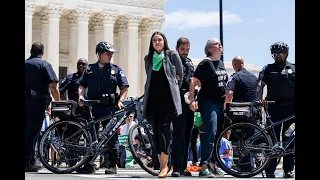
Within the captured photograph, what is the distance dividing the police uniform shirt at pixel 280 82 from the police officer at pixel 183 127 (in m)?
1.08

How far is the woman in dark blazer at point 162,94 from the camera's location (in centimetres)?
829

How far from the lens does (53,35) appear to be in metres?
61.2

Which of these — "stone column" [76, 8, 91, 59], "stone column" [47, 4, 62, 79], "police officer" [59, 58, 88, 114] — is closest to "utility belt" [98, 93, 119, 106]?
"police officer" [59, 58, 88, 114]

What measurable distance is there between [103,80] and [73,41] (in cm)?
5486

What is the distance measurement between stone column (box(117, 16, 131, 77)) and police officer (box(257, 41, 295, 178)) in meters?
56.9

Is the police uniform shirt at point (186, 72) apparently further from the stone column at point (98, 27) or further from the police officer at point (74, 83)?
Result: the stone column at point (98, 27)

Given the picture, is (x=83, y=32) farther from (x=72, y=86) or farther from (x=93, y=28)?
(x=72, y=86)

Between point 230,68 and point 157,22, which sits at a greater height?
point 157,22

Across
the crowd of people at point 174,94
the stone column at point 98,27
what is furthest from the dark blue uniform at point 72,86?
the stone column at point 98,27

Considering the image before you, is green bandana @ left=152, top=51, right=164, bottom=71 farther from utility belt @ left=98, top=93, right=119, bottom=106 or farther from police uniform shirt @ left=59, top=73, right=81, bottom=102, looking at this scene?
police uniform shirt @ left=59, top=73, right=81, bottom=102

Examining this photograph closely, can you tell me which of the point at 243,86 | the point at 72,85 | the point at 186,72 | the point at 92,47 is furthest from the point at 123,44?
the point at 186,72

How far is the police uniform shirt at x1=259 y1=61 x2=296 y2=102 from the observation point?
931 cm
